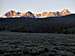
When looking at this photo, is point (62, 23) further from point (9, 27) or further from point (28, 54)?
point (28, 54)

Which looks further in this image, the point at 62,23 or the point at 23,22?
the point at 23,22

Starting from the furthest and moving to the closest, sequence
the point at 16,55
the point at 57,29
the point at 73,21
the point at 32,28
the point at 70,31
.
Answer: the point at 73,21
the point at 32,28
the point at 57,29
the point at 70,31
the point at 16,55

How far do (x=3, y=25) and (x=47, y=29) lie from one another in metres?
24.7

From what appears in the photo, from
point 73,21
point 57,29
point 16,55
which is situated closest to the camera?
point 16,55

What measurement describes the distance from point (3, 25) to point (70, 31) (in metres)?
40.8

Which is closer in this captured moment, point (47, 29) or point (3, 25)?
point (47, 29)

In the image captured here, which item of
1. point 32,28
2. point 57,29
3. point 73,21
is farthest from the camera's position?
point 73,21

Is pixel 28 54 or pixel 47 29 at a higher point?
pixel 28 54

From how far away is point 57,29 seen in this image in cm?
9606

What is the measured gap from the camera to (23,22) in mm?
122062

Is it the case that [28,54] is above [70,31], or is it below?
above

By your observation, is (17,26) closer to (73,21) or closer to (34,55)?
(73,21)

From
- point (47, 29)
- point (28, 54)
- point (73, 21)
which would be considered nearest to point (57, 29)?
point (47, 29)

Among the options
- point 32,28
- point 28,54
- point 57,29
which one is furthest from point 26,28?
point 28,54
